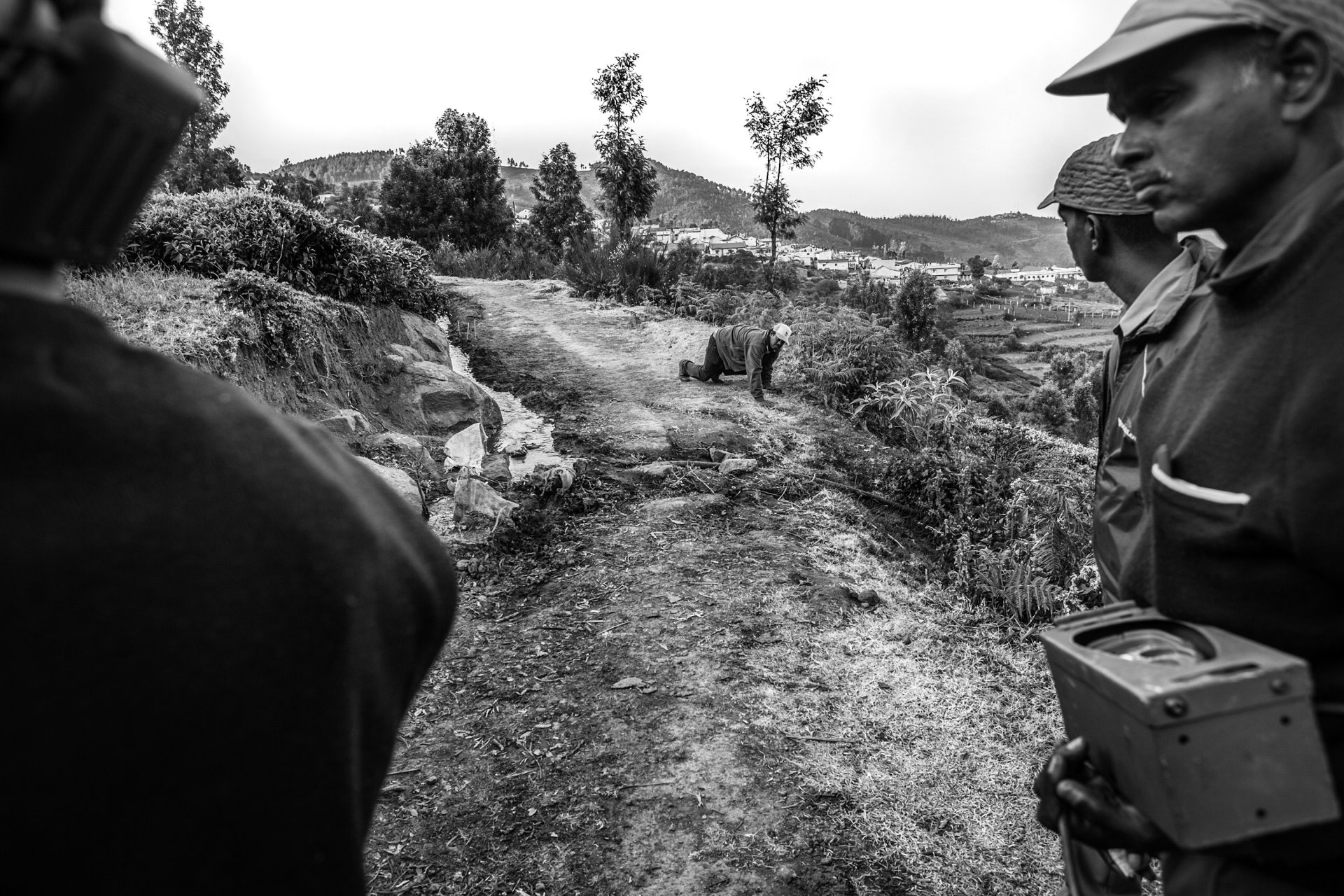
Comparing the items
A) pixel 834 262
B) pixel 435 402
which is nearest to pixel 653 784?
pixel 435 402

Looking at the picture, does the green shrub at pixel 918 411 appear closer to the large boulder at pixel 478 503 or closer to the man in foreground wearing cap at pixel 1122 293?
the large boulder at pixel 478 503

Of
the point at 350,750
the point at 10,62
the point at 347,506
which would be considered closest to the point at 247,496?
the point at 347,506

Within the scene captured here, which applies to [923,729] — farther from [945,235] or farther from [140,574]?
[945,235]

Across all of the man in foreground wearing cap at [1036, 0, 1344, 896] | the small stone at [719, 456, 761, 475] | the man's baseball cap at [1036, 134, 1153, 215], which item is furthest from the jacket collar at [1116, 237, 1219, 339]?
the small stone at [719, 456, 761, 475]

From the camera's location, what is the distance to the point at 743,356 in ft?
29.0

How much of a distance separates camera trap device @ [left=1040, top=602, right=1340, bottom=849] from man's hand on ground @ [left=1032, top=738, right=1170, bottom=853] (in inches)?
2.8

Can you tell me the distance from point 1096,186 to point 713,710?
2351mm

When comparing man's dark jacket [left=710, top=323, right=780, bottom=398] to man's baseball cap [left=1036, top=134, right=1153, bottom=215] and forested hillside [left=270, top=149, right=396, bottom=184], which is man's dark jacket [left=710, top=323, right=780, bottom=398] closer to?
man's baseball cap [left=1036, top=134, right=1153, bottom=215]

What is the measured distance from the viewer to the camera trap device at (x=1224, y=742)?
3.24 feet

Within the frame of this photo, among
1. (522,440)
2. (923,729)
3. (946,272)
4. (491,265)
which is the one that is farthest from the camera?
(946,272)

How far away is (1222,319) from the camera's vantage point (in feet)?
3.81

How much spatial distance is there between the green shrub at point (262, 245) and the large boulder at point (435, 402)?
108 centimetres

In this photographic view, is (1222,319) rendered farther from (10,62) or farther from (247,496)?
(10,62)

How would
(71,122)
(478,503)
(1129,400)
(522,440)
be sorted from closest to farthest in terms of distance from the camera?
(71,122)
(1129,400)
(478,503)
(522,440)
